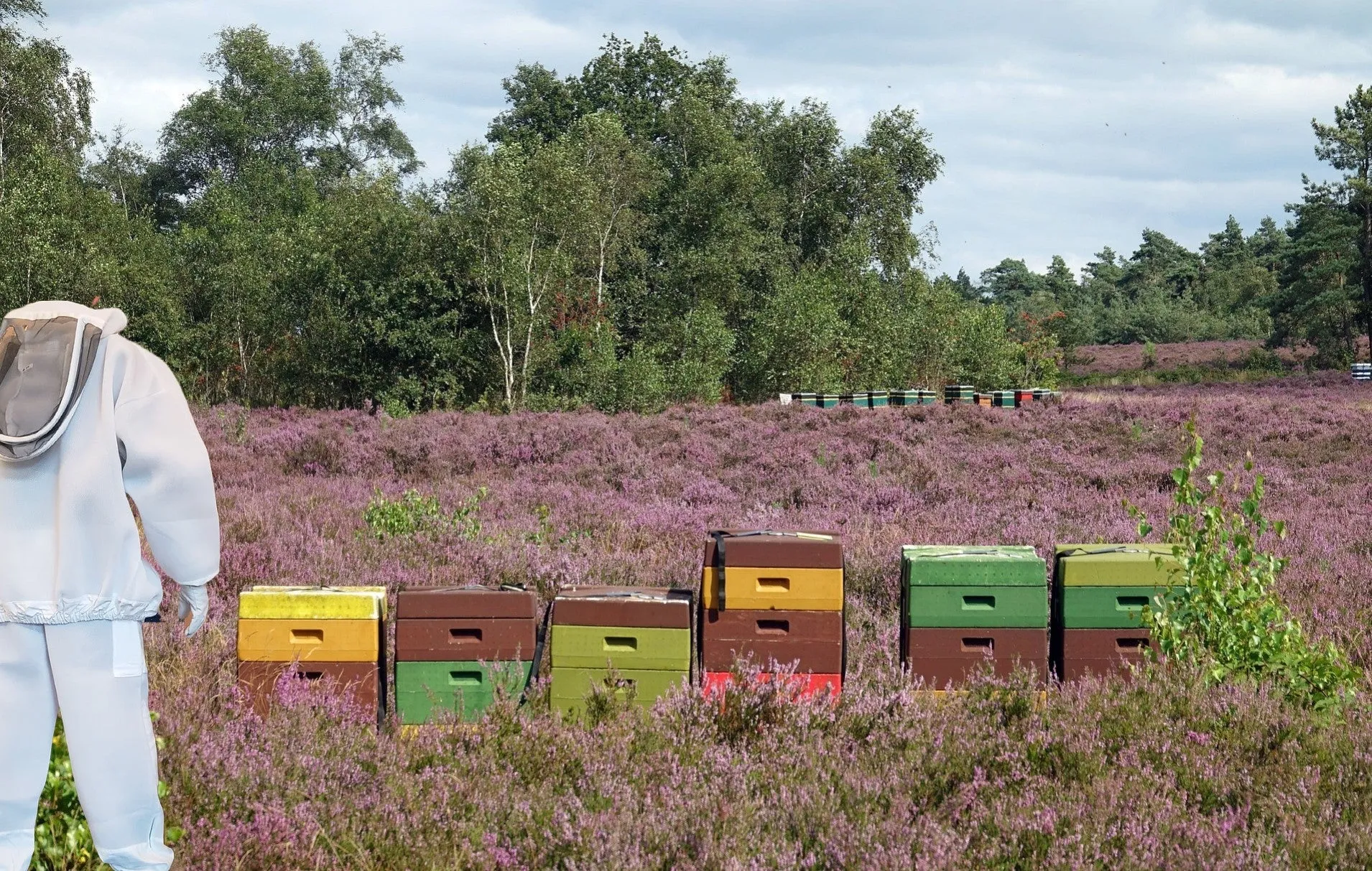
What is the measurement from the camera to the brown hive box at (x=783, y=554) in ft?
18.9

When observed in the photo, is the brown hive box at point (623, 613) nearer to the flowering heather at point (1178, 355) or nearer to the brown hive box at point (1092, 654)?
the brown hive box at point (1092, 654)

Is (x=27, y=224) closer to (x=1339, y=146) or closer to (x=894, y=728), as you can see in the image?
(x=894, y=728)

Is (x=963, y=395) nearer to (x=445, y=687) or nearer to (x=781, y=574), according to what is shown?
(x=781, y=574)

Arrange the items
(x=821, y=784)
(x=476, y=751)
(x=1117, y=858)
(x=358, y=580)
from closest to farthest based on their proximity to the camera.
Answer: (x=1117, y=858)
(x=821, y=784)
(x=476, y=751)
(x=358, y=580)

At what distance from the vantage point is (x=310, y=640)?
5520mm

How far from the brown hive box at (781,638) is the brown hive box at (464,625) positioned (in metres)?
0.93

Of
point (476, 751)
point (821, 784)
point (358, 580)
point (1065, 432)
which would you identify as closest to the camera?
point (821, 784)

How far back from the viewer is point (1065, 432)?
19766 mm

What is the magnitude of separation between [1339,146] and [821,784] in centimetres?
6305

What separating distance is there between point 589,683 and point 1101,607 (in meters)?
2.75

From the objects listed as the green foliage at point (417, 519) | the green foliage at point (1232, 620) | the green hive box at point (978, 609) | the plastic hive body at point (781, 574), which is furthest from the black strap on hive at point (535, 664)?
the green foliage at point (417, 519)

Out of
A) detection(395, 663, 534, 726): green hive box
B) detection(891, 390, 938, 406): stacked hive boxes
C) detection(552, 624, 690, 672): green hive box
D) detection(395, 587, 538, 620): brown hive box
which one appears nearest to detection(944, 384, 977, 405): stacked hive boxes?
detection(891, 390, 938, 406): stacked hive boxes

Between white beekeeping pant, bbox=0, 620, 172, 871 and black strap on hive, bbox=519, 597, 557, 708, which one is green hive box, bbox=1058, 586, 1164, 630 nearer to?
black strap on hive, bbox=519, 597, 557, 708

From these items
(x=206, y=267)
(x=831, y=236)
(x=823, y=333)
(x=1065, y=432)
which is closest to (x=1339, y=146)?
(x=831, y=236)
